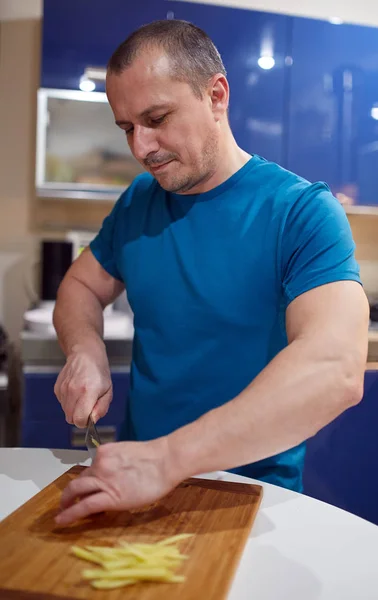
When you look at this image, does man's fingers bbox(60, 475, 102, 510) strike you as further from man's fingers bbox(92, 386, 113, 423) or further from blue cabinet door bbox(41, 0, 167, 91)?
blue cabinet door bbox(41, 0, 167, 91)

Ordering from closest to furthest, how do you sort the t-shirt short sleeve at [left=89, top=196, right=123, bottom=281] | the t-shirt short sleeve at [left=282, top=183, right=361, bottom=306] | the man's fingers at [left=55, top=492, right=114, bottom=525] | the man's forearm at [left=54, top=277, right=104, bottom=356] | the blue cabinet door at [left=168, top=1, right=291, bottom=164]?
the man's fingers at [left=55, top=492, right=114, bottom=525], the t-shirt short sleeve at [left=282, top=183, right=361, bottom=306], the man's forearm at [left=54, top=277, right=104, bottom=356], the t-shirt short sleeve at [left=89, top=196, right=123, bottom=281], the blue cabinet door at [left=168, top=1, right=291, bottom=164]

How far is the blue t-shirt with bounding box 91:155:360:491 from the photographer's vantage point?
1058mm

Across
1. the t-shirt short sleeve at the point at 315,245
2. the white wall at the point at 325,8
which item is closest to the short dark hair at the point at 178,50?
the t-shirt short sleeve at the point at 315,245

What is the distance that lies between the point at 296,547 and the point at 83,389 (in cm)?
43

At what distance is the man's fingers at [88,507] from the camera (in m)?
0.72

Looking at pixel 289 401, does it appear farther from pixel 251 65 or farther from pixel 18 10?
pixel 18 10

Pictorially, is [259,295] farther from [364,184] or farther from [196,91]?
[364,184]

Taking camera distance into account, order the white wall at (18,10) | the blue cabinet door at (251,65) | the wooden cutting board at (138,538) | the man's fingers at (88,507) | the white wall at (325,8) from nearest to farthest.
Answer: the wooden cutting board at (138,538) → the man's fingers at (88,507) → the blue cabinet door at (251,65) → the white wall at (18,10) → the white wall at (325,8)

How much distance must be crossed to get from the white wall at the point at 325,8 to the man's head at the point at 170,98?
194 cm

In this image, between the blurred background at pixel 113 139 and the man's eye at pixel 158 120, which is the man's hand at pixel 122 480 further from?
the blurred background at pixel 113 139

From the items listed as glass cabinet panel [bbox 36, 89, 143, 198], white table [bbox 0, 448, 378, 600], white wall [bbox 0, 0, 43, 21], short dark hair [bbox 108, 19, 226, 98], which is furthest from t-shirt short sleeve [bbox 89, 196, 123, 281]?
white wall [bbox 0, 0, 43, 21]

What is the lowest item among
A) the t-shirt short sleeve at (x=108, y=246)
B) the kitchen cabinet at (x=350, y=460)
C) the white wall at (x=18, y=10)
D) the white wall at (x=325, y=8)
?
the kitchen cabinet at (x=350, y=460)

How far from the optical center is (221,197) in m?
1.15

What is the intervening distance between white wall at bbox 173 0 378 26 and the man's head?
194cm
